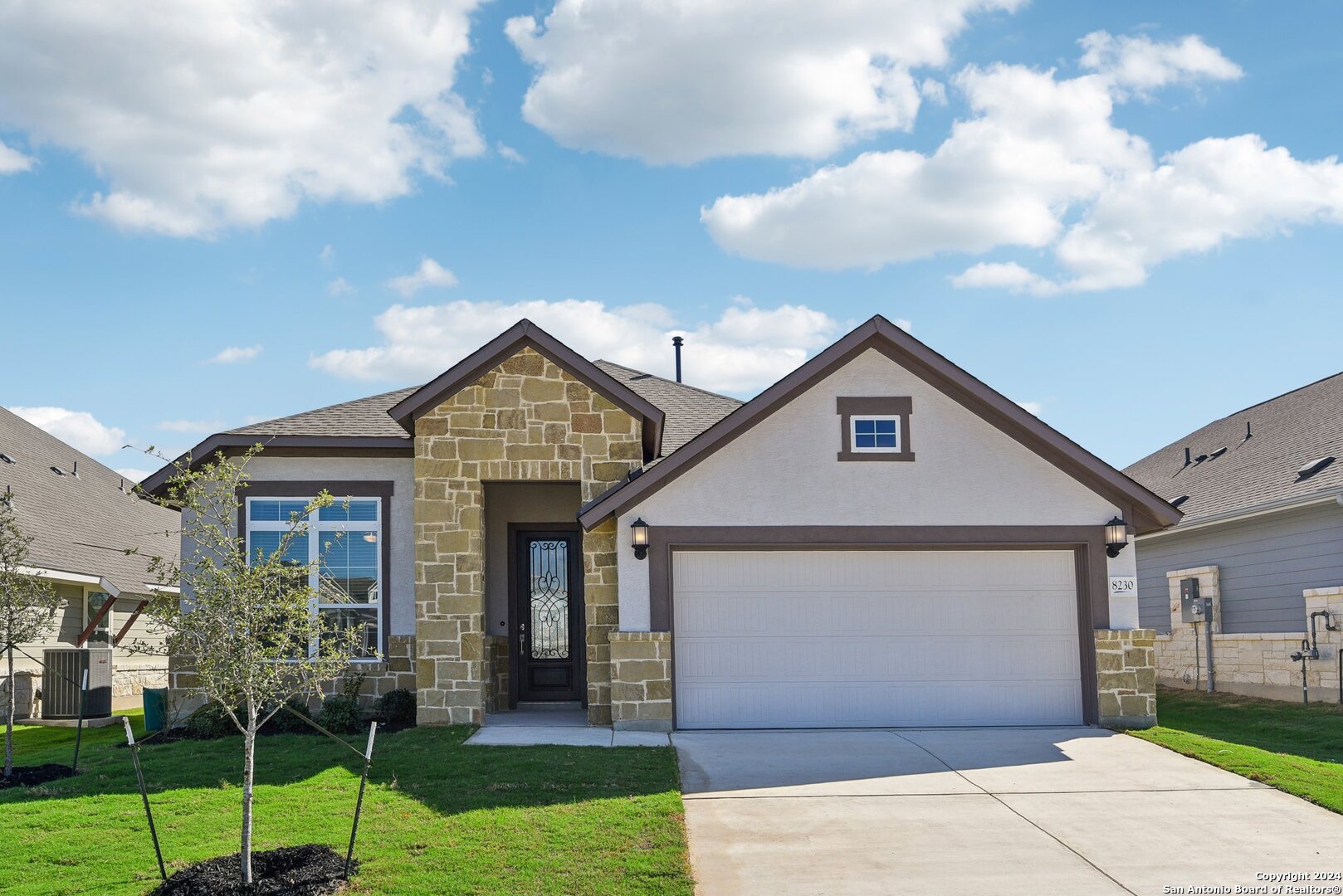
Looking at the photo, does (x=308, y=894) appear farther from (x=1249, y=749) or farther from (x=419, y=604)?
(x=1249, y=749)

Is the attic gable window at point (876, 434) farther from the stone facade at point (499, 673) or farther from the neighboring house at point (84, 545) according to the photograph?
the neighboring house at point (84, 545)

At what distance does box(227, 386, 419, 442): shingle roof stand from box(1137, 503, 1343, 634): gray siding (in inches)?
465

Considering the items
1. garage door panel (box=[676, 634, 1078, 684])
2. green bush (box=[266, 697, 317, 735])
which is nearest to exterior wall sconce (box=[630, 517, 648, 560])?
garage door panel (box=[676, 634, 1078, 684])

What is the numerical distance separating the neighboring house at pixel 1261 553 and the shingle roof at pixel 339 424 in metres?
10.9

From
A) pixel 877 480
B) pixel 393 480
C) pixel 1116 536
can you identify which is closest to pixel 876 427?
pixel 877 480

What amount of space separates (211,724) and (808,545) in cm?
700

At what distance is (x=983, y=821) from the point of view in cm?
853

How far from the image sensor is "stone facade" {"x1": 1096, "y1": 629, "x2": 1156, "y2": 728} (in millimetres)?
12883

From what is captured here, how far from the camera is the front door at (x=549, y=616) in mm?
15875

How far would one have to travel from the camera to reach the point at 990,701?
43.1 ft

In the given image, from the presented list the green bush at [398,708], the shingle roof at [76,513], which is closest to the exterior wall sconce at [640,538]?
the green bush at [398,708]

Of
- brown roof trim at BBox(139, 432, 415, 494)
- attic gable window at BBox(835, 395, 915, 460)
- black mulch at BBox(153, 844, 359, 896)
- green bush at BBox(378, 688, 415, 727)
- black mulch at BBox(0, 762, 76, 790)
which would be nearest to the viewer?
black mulch at BBox(153, 844, 359, 896)

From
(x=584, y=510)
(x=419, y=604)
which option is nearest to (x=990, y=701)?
(x=584, y=510)

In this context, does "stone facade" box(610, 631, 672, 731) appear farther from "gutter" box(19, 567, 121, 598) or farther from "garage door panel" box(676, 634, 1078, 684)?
"gutter" box(19, 567, 121, 598)
